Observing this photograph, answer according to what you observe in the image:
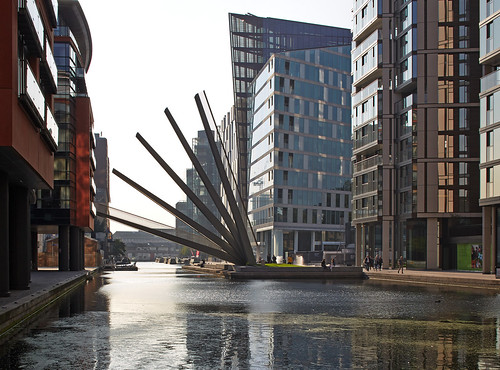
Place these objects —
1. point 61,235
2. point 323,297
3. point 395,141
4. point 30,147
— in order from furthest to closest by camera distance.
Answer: point 395,141
point 61,235
point 323,297
point 30,147

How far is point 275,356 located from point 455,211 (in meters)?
51.7

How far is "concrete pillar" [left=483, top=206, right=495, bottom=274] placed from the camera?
4866cm

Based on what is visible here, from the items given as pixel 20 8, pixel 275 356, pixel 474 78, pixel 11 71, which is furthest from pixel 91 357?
pixel 474 78

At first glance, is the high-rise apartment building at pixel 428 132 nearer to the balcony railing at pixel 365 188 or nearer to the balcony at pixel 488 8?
the balcony railing at pixel 365 188

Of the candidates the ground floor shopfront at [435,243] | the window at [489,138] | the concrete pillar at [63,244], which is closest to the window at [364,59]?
the ground floor shopfront at [435,243]

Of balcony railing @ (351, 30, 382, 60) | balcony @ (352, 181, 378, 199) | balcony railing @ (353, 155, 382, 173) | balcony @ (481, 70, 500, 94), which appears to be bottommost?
balcony @ (352, 181, 378, 199)

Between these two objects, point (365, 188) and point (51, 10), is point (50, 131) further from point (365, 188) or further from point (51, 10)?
point (365, 188)

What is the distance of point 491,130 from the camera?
47.3 metres

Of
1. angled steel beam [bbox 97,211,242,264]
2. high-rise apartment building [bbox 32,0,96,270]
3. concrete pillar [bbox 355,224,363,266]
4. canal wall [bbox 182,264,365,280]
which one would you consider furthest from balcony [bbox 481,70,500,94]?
high-rise apartment building [bbox 32,0,96,270]

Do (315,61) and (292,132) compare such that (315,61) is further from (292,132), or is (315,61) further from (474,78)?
(474,78)

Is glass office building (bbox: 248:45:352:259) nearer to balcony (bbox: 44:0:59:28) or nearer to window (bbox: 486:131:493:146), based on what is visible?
window (bbox: 486:131:493:146)

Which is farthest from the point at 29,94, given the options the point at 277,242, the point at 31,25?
the point at 277,242

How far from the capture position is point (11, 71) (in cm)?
2094

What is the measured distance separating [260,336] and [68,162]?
48.1m
